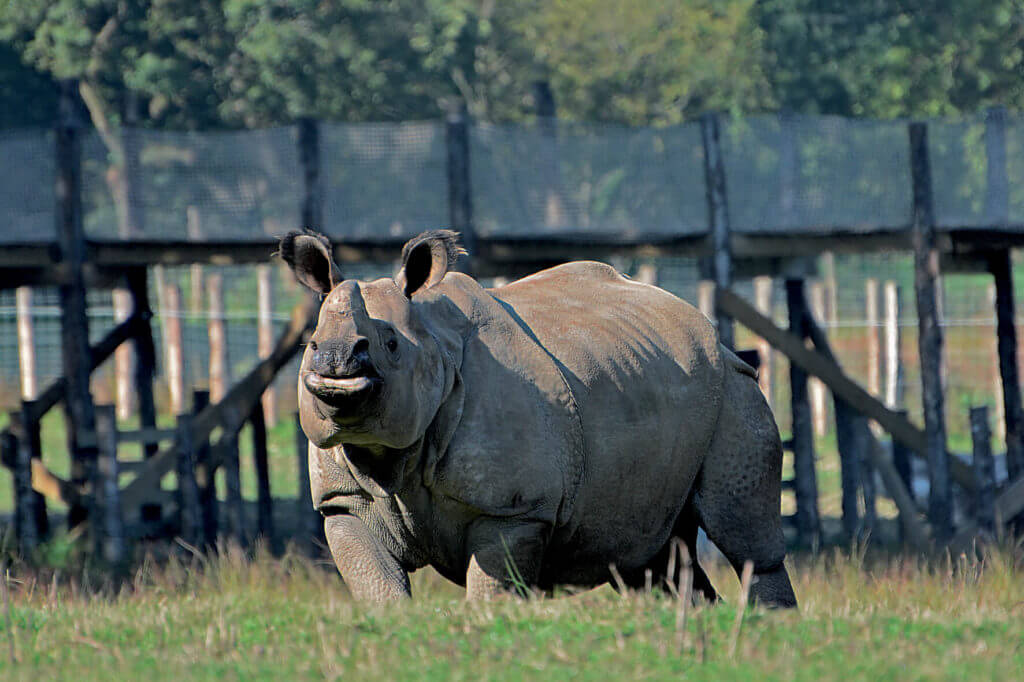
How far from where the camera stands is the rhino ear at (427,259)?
6133 millimetres

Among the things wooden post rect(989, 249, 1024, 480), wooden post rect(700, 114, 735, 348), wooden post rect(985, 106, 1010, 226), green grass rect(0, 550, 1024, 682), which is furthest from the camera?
wooden post rect(989, 249, 1024, 480)

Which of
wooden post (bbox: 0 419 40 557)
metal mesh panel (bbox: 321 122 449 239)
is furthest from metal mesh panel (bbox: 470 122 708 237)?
wooden post (bbox: 0 419 40 557)

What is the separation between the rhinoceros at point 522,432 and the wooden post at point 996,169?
5408 mm

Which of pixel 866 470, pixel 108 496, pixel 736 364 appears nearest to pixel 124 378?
pixel 108 496

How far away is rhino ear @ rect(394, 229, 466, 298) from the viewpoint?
613cm

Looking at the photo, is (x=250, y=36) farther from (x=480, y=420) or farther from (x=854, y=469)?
(x=480, y=420)

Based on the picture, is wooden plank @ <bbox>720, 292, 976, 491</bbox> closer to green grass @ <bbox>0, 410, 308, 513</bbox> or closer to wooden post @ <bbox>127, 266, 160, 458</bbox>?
wooden post @ <bbox>127, 266, 160, 458</bbox>

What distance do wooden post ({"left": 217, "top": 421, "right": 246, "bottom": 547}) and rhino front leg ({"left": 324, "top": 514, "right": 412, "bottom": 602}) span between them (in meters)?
6.05

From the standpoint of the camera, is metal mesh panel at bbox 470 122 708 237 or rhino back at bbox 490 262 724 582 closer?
rhino back at bbox 490 262 724 582

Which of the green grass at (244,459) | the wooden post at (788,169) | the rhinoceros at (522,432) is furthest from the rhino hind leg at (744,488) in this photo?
the green grass at (244,459)

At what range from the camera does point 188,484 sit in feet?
40.3

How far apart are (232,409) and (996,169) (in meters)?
5.71

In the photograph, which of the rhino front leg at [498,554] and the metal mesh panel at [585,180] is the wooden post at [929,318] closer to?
the metal mesh panel at [585,180]

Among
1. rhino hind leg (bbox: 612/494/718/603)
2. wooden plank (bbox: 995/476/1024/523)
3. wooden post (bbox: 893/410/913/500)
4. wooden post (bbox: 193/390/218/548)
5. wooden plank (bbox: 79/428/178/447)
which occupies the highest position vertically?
rhino hind leg (bbox: 612/494/718/603)
